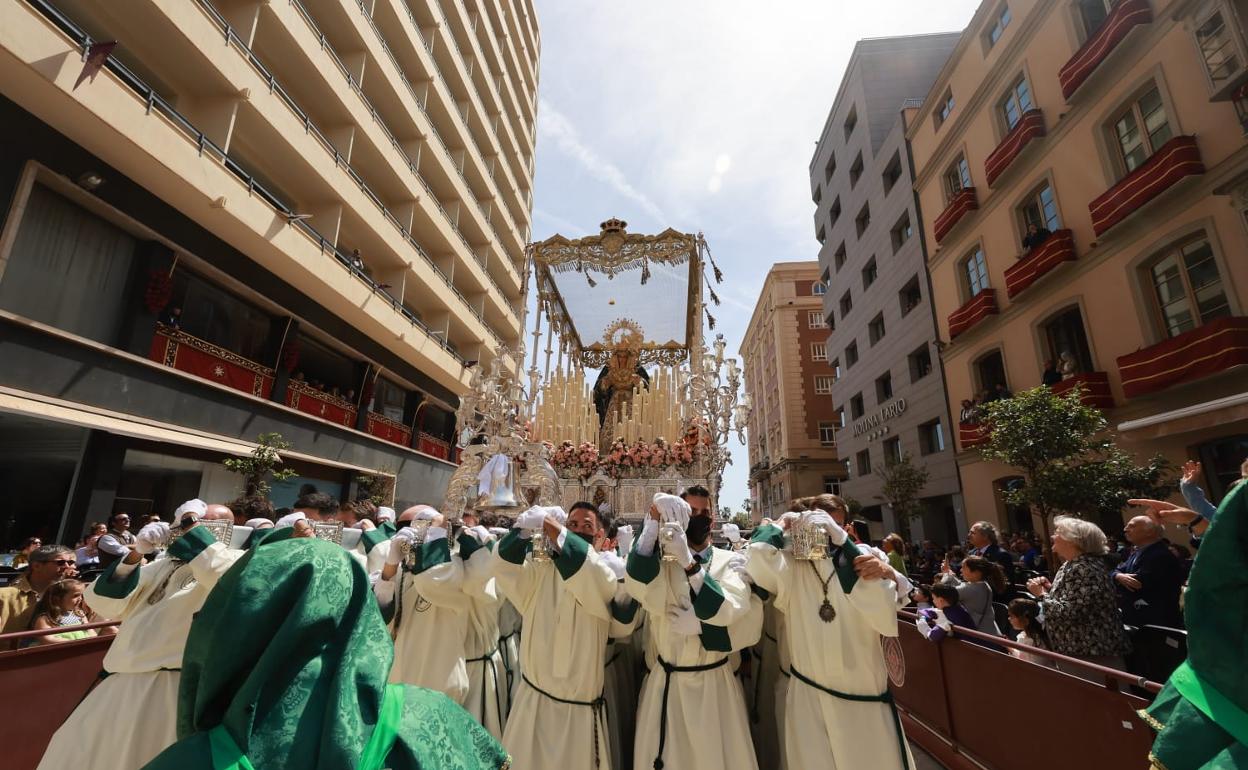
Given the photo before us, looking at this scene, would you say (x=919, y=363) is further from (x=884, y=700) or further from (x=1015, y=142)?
(x=884, y=700)

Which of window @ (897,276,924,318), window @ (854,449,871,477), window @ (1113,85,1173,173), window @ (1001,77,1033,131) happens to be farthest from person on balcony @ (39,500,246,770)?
window @ (854,449,871,477)

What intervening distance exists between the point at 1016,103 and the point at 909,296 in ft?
22.2

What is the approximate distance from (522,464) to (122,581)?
126 inches

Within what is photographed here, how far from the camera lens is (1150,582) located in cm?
375

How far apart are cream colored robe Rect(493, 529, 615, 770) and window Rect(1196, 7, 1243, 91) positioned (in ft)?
38.4

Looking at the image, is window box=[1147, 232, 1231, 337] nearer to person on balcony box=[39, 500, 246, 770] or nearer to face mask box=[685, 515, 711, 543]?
face mask box=[685, 515, 711, 543]

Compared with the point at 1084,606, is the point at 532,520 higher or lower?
higher

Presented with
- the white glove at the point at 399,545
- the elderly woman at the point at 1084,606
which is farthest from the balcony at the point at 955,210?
the white glove at the point at 399,545

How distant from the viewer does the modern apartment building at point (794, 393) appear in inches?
1222

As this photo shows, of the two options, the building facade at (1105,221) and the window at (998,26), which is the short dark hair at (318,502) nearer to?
the building facade at (1105,221)

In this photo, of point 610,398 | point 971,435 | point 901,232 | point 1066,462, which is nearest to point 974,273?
point 971,435

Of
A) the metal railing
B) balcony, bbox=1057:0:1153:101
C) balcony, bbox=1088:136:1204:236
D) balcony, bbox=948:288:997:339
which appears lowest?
balcony, bbox=948:288:997:339

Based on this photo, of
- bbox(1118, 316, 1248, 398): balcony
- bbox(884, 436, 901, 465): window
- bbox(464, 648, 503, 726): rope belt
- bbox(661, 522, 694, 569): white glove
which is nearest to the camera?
bbox(661, 522, 694, 569): white glove

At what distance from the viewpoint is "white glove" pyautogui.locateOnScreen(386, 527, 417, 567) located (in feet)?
10.8
